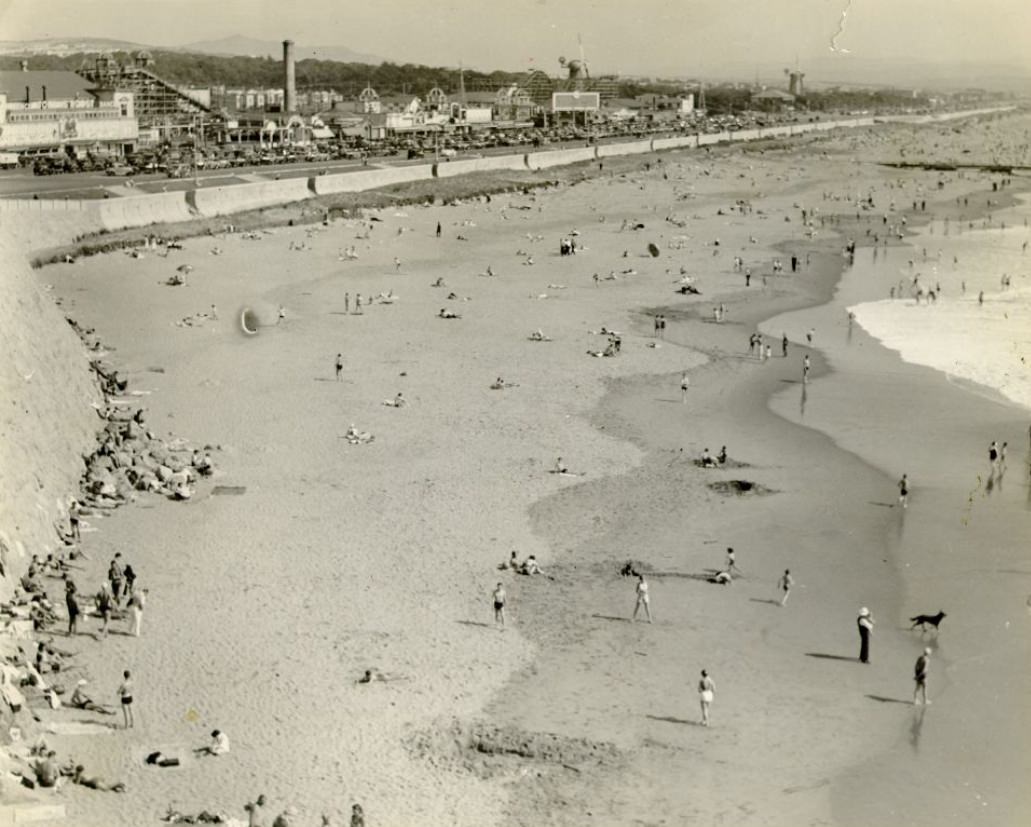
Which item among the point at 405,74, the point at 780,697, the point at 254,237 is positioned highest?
the point at 405,74

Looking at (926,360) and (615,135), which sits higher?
(615,135)

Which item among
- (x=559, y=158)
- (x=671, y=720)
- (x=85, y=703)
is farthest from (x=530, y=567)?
(x=559, y=158)

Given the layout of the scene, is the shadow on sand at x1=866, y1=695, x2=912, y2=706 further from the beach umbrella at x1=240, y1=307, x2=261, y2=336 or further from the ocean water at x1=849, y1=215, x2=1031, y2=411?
the beach umbrella at x1=240, y1=307, x2=261, y2=336

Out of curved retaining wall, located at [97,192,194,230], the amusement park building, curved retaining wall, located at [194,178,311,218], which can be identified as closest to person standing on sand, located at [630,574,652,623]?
curved retaining wall, located at [97,192,194,230]

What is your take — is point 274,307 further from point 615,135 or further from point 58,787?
point 615,135

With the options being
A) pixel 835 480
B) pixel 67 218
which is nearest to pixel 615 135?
pixel 67 218

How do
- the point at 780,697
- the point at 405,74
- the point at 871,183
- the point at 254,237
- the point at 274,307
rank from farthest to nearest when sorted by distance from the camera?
the point at 405,74
the point at 871,183
the point at 254,237
the point at 274,307
the point at 780,697
